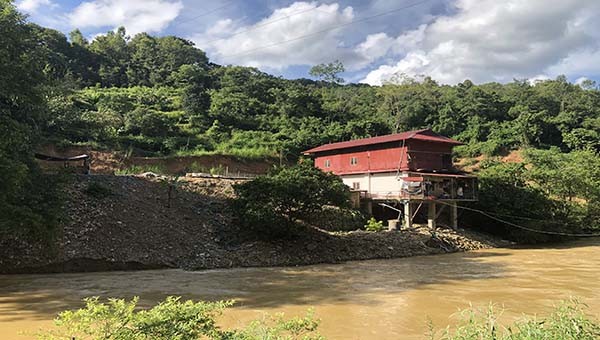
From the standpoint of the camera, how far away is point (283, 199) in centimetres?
2036

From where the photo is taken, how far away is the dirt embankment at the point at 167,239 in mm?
17078

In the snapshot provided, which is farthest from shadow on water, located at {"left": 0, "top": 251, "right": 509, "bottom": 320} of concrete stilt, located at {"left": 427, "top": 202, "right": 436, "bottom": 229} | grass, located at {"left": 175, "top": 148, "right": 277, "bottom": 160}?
grass, located at {"left": 175, "top": 148, "right": 277, "bottom": 160}

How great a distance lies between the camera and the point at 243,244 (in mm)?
20719

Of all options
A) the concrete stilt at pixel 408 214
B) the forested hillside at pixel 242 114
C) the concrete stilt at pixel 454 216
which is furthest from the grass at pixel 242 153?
the concrete stilt at pixel 454 216

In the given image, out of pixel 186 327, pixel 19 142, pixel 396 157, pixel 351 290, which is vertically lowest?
pixel 351 290

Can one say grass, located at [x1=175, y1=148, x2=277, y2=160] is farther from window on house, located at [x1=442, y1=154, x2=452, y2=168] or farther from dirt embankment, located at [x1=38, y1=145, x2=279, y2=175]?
window on house, located at [x1=442, y1=154, x2=452, y2=168]

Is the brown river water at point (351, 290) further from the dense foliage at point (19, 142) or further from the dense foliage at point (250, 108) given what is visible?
the dense foliage at point (250, 108)

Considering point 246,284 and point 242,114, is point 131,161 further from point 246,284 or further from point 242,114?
point 246,284

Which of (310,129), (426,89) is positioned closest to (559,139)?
(426,89)

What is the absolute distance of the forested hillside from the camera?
52.2 feet

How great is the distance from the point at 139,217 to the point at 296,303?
11.2 metres

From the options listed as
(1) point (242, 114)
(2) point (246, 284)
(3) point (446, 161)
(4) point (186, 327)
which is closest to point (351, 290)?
(2) point (246, 284)

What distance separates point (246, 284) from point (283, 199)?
607cm

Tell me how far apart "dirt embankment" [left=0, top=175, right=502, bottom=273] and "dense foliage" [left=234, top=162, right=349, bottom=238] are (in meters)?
1.07
